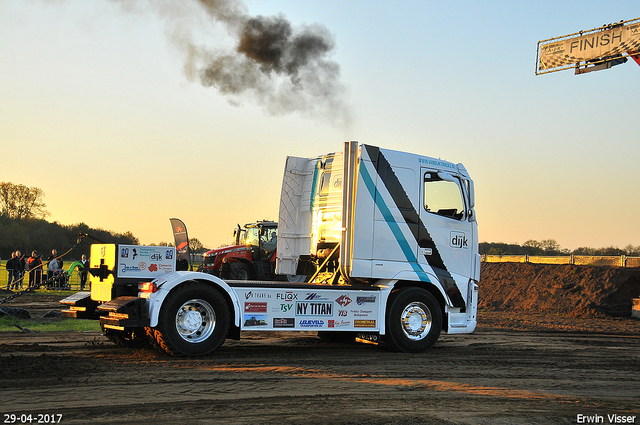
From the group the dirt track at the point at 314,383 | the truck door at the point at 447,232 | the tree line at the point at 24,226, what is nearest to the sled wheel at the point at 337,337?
the dirt track at the point at 314,383

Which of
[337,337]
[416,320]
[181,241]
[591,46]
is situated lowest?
[337,337]

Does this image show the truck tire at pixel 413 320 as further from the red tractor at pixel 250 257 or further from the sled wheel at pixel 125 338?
the red tractor at pixel 250 257

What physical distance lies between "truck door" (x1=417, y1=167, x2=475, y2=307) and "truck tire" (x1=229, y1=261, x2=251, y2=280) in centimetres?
1250

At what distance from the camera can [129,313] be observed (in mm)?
8312

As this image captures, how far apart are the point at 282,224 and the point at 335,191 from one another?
136 centimetres

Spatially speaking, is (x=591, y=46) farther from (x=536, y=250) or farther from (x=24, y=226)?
(x=24, y=226)

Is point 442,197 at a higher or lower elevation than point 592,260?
higher

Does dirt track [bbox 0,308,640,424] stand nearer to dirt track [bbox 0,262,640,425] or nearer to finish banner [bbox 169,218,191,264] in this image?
dirt track [bbox 0,262,640,425]

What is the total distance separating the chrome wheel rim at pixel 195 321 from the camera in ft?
28.3

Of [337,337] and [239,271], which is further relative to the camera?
[239,271]

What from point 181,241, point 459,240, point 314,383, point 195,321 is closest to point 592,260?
point 459,240

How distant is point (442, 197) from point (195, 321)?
16.2ft

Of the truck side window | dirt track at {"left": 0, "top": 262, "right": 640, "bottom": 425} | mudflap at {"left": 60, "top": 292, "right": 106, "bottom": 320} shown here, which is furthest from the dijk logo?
mudflap at {"left": 60, "top": 292, "right": 106, "bottom": 320}

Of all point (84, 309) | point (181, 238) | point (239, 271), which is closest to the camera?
point (84, 309)
